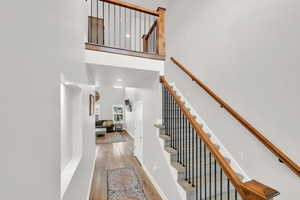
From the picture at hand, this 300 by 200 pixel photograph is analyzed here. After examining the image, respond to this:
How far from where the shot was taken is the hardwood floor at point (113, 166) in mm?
2799

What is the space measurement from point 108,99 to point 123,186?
7.45m

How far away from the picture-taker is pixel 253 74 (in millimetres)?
1861

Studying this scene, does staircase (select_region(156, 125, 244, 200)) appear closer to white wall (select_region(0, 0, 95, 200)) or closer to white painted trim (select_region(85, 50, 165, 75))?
white painted trim (select_region(85, 50, 165, 75))

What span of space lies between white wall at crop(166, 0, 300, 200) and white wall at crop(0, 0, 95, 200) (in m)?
2.13

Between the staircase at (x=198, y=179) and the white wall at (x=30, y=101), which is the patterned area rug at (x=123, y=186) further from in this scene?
the white wall at (x=30, y=101)

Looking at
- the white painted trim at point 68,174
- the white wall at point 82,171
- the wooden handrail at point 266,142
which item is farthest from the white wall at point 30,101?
the wooden handrail at point 266,142

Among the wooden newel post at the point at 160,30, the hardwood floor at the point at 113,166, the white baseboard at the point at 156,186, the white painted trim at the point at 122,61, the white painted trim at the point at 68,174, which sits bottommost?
the hardwood floor at the point at 113,166

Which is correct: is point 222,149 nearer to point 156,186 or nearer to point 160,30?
point 156,186

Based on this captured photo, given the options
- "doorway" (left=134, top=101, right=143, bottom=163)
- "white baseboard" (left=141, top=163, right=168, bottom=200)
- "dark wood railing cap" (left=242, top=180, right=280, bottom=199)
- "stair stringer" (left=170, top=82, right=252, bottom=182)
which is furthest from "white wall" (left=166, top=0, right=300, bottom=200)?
"doorway" (left=134, top=101, right=143, bottom=163)

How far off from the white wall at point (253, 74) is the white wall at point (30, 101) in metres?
2.13

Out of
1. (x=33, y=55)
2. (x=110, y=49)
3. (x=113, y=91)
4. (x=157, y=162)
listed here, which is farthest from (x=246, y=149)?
(x=113, y=91)

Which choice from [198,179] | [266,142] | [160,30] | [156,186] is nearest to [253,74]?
[266,142]

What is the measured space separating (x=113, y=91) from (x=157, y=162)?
7984mm

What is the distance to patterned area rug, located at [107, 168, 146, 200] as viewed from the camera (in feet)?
8.95
